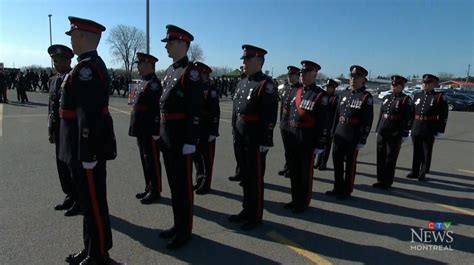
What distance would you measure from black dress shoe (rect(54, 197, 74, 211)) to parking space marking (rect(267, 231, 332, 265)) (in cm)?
258

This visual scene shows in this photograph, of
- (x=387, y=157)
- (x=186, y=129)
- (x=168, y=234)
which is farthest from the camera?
(x=387, y=157)

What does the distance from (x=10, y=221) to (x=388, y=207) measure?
4.85 meters

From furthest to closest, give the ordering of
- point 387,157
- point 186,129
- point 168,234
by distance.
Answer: point 387,157
point 168,234
point 186,129

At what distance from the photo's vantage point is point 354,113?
5918 millimetres

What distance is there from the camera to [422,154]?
743 centimetres

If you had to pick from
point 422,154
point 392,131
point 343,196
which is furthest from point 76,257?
point 422,154

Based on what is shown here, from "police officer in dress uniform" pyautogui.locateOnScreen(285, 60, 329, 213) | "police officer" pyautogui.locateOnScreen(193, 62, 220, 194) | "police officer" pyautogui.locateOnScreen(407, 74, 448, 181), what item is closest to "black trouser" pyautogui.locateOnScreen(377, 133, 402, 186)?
"police officer" pyautogui.locateOnScreen(407, 74, 448, 181)

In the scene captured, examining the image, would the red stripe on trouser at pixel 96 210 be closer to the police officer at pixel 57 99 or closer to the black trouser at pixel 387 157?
the police officer at pixel 57 99

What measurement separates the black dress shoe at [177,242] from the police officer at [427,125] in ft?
16.7

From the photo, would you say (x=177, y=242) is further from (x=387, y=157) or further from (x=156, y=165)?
(x=387, y=157)

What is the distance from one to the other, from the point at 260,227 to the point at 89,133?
2.31 metres

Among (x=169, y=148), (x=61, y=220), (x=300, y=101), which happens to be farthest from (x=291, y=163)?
(x=61, y=220)

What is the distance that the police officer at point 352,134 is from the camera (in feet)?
19.2

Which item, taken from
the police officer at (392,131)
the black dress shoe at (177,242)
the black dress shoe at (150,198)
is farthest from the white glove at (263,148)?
the police officer at (392,131)
